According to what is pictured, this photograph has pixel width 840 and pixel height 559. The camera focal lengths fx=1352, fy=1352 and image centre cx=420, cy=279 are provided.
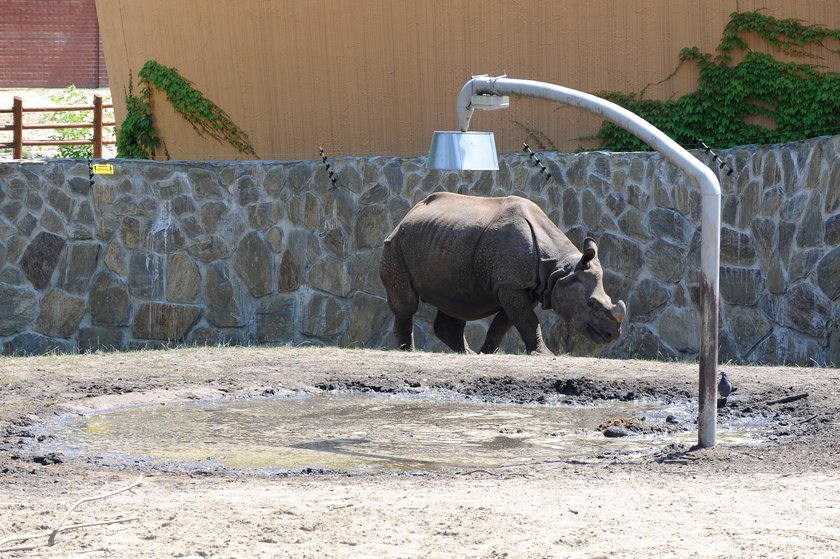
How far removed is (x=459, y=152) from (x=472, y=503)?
9.00ft

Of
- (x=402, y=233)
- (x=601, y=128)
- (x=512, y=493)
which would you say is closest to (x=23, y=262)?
(x=402, y=233)

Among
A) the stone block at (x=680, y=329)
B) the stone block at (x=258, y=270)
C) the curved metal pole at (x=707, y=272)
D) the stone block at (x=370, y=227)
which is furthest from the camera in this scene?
the stone block at (x=258, y=270)

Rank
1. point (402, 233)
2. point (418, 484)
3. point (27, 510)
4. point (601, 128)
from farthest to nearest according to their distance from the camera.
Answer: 1. point (601, 128)
2. point (402, 233)
3. point (418, 484)
4. point (27, 510)

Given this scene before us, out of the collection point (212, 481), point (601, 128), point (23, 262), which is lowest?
point (212, 481)

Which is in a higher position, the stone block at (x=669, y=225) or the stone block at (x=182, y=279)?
the stone block at (x=669, y=225)

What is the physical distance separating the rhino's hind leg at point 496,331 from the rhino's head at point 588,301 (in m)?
1.13

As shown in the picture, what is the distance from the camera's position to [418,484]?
7.15 meters

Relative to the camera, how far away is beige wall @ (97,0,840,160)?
15.9 meters

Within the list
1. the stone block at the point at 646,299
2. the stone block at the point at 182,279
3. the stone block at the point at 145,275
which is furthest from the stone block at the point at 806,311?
the stone block at the point at 145,275

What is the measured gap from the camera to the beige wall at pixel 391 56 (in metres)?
15.9

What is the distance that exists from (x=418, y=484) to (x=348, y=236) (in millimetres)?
8291

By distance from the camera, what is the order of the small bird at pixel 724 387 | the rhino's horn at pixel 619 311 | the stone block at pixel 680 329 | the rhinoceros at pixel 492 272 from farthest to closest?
1. the stone block at pixel 680 329
2. the rhinoceros at pixel 492 272
3. the rhino's horn at pixel 619 311
4. the small bird at pixel 724 387

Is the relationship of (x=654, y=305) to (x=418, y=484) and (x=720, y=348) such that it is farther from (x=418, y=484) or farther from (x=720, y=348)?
(x=418, y=484)

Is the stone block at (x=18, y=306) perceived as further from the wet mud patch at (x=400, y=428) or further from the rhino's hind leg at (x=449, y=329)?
the wet mud patch at (x=400, y=428)
